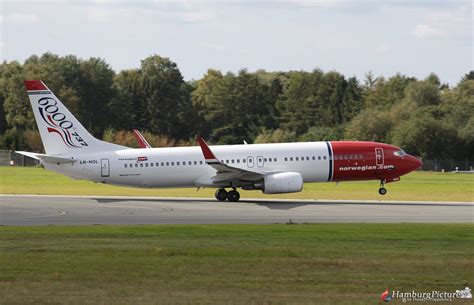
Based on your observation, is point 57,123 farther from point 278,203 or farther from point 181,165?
point 278,203

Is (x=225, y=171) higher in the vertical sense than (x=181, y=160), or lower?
lower

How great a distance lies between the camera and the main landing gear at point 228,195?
4444 cm

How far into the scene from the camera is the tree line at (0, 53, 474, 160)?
10119cm

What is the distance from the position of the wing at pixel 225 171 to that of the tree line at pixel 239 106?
167 ft

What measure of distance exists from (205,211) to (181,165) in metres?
7.61

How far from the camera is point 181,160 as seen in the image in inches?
1772

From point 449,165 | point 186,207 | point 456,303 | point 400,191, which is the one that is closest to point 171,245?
point 456,303

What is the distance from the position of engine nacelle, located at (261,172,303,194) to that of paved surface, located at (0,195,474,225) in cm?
67

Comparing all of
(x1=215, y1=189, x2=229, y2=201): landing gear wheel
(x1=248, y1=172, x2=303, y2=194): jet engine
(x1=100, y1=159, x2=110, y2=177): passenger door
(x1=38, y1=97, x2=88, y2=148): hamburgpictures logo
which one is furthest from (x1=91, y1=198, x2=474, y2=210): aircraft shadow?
(x1=38, y1=97, x2=88, y2=148): hamburgpictures logo

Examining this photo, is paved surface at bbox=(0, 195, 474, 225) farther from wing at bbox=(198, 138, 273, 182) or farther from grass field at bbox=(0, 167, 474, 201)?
grass field at bbox=(0, 167, 474, 201)

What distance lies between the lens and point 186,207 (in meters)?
39.8

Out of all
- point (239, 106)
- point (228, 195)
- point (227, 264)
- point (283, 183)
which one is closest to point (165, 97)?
point (239, 106)

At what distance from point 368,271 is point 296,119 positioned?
115404 mm

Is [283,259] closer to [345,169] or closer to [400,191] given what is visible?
[345,169]
